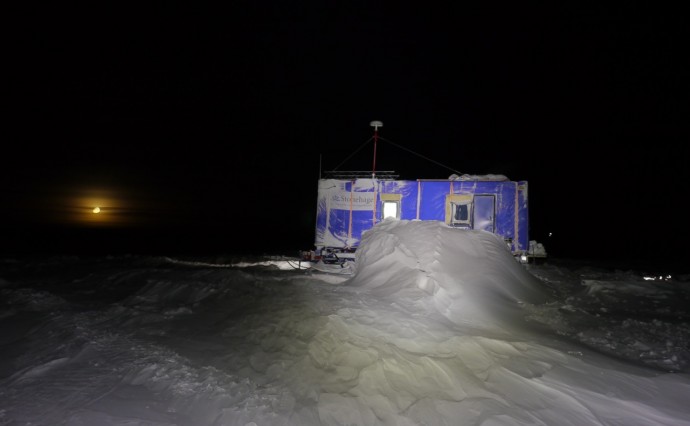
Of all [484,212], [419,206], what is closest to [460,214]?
[484,212]

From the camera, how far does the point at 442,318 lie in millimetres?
5844

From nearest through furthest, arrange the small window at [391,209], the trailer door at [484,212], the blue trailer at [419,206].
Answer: the blue trailer at [419,206], the trailer door at [484,212], the small window at [391,209]

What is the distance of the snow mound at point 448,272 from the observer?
→ 21.4ft

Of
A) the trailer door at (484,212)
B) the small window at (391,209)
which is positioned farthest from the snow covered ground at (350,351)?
the small window at (391,209)

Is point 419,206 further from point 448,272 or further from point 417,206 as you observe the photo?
point 448,272

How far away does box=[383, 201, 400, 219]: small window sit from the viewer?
13398 millimetres

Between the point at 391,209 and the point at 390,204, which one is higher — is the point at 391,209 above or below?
below

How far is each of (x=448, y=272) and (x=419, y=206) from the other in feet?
19.4

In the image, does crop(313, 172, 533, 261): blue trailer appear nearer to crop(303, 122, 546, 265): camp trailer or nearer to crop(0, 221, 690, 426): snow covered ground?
crop(303, 122, 546, 265): camp trailer

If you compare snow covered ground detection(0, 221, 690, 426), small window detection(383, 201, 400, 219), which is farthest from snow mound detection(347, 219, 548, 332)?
small window detection(383, 201, 400, 219)

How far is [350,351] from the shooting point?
432 cm

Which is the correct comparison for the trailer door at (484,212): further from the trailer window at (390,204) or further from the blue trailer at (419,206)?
the trailer window at (390,204)

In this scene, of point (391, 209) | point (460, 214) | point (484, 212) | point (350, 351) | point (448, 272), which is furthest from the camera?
point (391, 209)

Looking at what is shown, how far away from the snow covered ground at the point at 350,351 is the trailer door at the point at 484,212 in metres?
4.43
